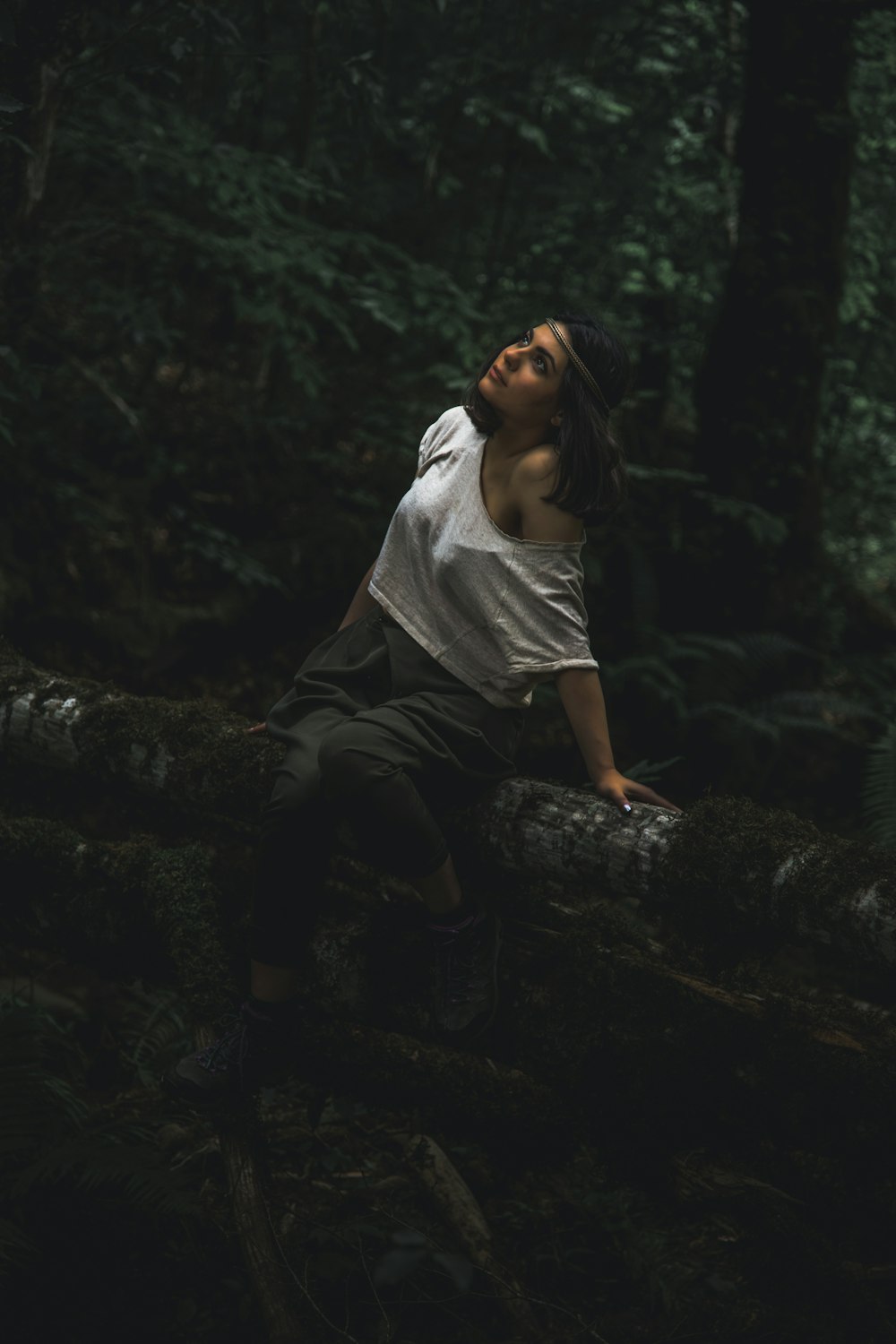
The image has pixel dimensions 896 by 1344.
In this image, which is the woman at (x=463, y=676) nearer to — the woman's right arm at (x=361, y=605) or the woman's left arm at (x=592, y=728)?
the woman's left arm at (x=592, y=728)

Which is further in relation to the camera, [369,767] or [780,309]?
[780,309]

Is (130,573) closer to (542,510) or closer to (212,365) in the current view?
(212,365)

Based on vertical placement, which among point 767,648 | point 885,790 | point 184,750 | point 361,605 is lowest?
point 885,790

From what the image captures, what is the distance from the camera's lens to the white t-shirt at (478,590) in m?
2.69

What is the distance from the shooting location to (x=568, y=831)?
2.54 meters

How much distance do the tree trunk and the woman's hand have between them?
4.27m

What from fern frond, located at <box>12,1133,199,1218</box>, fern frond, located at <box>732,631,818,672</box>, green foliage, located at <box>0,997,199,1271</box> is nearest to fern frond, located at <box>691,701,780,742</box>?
fern frond, located at <box>732,631,818,672</box>

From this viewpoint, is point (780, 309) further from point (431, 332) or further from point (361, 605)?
point (361, 605)

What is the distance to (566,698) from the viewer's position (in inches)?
106

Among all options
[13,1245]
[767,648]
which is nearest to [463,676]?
[13,1245]

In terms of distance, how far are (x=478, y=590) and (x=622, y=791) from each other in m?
0.66

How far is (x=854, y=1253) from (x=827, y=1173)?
0.75 feet

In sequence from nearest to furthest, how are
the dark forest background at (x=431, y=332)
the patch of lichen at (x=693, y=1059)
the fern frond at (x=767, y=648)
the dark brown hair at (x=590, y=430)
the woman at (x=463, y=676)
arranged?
the patch of lichen at (x=693, y=1059) < the woman at (x=463, y=676) < the dark brown hair at (x=590, y=430) < the dark forest background at (x=431, y=332) < the fern frond at (x=767, y=648)

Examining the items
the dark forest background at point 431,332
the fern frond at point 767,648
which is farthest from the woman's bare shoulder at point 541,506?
the fern frond at point 767,648
